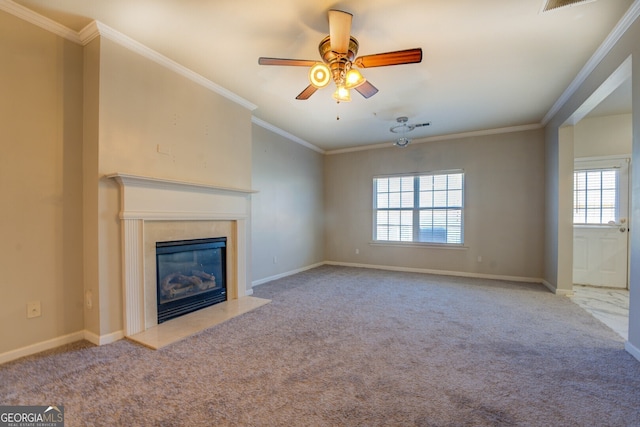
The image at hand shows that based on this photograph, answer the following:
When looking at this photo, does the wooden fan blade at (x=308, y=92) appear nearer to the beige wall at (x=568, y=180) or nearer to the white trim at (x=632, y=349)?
the beige wall at (x=568, y=180)

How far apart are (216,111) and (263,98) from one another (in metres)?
0.64

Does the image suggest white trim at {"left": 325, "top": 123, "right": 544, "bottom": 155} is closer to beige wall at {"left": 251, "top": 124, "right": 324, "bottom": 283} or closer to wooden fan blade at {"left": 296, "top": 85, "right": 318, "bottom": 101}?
beige wall at {"left": 251, "top": 124, "right": 324, "bottom": 283}

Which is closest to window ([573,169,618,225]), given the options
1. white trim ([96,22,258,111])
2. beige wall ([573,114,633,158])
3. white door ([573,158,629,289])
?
white door ([573,158,629,289])

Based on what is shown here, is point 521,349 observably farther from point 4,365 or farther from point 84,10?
point 84,10

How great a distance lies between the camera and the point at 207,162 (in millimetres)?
3443

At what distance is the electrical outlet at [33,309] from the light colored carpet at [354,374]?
0.32 metres

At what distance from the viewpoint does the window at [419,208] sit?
18.2 feet

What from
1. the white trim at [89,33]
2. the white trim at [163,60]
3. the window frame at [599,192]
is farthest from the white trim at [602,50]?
the white trim at [89,33]

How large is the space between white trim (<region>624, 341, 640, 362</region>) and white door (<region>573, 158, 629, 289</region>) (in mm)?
2933

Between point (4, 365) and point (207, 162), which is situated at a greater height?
point (207, 162)

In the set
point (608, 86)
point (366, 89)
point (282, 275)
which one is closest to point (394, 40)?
point (366, 89)

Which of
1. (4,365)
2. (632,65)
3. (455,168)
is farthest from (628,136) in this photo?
(4,365)

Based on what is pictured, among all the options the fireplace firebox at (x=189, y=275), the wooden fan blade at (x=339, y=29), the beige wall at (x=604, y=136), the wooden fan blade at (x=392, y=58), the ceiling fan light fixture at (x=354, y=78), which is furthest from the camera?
the beige wall at (x=604, y=136)

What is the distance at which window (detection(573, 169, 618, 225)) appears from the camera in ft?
14.8
